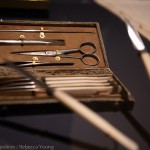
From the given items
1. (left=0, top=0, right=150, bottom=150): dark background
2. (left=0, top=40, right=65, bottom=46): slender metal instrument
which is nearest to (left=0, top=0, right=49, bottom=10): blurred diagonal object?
(left=0, top=0, right=150, bottom=150): dark background

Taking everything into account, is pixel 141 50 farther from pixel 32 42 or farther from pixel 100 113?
pixel 32 42

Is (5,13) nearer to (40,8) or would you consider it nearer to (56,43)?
(40,8)

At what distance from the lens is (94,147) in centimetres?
59

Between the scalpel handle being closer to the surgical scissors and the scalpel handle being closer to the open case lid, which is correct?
the open case lid

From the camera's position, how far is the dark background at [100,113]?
0.60 meters

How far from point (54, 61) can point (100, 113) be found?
0.19 m

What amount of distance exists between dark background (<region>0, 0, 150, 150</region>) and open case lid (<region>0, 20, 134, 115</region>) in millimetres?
29

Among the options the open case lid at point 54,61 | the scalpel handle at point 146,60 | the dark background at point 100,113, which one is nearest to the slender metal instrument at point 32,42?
the open case lid at point 54,61

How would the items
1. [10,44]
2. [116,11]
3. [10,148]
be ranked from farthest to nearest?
[116,11], [10,44], [10,148]

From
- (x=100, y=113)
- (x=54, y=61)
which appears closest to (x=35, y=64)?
(x=54, y=61)

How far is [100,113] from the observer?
0.65 metres

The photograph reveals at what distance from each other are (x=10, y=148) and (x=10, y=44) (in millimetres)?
295

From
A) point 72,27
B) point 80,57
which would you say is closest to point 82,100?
point 80,57

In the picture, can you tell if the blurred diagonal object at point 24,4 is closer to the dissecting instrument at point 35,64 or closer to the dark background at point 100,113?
the dark background at point 100,113
